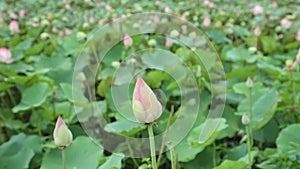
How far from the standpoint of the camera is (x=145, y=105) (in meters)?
0.47

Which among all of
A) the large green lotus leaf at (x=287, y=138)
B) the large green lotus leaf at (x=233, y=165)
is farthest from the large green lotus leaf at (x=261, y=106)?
the large green lotus leaf at (x=233, y=165)

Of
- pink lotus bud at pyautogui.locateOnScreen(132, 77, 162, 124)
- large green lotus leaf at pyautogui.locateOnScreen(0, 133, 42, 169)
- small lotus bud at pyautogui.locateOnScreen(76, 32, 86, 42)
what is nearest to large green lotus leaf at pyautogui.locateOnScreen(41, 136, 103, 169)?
large green lotus leaf at pyautogui.locateOnScreen(0, 133, 42, 169)

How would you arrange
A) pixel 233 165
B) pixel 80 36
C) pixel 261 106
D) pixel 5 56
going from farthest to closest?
pixel 80 36
pixel 5 56
pixel 261 106
pixel 233 165

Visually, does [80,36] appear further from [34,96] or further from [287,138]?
[287,138]

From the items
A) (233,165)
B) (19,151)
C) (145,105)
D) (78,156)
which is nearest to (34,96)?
(19,151)

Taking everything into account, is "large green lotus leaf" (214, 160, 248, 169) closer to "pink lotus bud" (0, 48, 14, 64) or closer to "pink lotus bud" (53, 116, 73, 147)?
"pink lotus bud" (53, 116, 73, 147)

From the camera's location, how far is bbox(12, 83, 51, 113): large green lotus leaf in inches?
40.9

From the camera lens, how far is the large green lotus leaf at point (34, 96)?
104 centimetres

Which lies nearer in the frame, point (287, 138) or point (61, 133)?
point (61, 133)

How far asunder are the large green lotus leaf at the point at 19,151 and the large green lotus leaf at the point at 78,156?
53 millimetres

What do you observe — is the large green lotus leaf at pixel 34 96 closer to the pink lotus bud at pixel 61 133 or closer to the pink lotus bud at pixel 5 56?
the pink lotus bud at pixel 5 56

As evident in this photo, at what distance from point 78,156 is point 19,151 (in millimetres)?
148

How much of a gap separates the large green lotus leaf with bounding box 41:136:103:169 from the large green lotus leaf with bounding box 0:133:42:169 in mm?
53

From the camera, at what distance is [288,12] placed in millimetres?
2242
